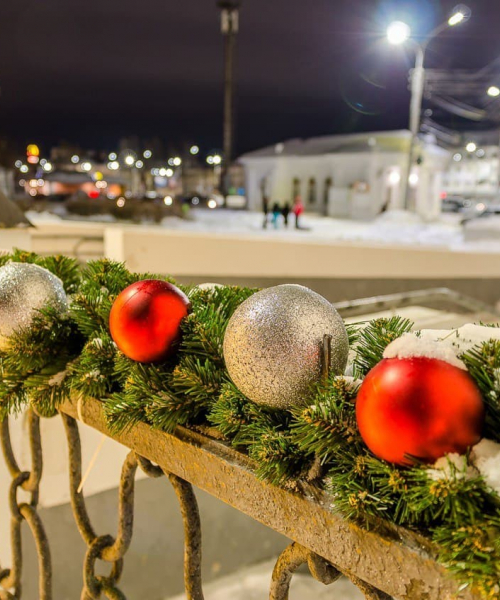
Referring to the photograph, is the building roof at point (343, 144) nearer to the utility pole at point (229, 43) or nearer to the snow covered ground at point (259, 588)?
the utility pole at point (229, 43)

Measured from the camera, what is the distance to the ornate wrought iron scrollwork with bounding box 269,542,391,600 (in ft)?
2.74

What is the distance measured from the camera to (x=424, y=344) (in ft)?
2.65

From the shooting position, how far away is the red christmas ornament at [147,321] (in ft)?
3.81

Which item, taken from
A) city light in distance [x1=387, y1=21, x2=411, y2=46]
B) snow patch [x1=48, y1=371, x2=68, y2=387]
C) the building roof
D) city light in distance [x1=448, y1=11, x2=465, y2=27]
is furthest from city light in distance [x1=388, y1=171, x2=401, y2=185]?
snow patch [x1=48, y1=371, x2=68, y2=387]

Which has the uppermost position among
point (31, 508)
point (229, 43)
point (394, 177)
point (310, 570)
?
point (229, 43)

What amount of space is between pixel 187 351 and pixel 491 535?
0.67m

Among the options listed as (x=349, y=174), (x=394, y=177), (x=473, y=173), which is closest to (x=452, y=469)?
(x=394, y=177)

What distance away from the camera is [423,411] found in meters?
0.74

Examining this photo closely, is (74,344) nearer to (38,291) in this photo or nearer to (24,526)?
(38,291)

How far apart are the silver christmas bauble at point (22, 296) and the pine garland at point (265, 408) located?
30 mm

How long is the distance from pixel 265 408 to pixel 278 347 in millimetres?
120

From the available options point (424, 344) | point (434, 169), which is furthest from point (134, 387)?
point (434, 169)

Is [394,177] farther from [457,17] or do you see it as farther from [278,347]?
[278,347]

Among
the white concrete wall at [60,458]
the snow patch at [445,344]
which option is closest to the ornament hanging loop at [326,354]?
the snow patch at [445,344]
